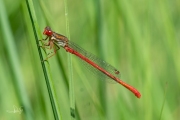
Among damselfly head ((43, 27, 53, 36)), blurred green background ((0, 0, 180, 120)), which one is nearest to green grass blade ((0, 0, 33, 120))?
blurred green background ((0, 0, 180, 120))

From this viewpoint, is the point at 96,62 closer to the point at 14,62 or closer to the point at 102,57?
the point at 102,57

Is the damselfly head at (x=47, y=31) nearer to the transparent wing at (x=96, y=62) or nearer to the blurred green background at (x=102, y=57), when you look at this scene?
the blurred green background at (x=102, y=57)

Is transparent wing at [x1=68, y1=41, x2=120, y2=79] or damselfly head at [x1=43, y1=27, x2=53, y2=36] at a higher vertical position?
damselfly head at [x1=43, y1=27, x2=53, y2=36]

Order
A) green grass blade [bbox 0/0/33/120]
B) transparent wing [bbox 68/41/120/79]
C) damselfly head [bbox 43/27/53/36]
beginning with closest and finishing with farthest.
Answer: green grass blade [bbox 0/0/33/120] → damselfly head [bbox 43/27/53/36] → transparent wing [bbox 68/41/120/79]

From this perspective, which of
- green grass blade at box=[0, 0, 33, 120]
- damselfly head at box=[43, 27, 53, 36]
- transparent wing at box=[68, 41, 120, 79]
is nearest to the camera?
green grass blade at box=[0, 0, 33, 120]

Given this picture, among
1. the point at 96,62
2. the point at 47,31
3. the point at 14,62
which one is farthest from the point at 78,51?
the point at 14,62

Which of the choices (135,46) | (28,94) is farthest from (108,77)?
(28,94)

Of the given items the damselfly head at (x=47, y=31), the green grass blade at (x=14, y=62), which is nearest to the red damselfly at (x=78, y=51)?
the damselfly head at (x=47, y=31)

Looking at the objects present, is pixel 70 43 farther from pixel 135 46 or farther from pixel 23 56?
pixel 135 46

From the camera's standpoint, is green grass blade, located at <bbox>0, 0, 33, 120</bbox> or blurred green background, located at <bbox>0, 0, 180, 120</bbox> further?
blurred green background, located at <bbox>0, 0, 180, 120</bbox>

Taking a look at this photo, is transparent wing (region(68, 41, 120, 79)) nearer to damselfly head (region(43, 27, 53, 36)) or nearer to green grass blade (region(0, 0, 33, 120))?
damselfly head (region(43, 27, 53, 36))
